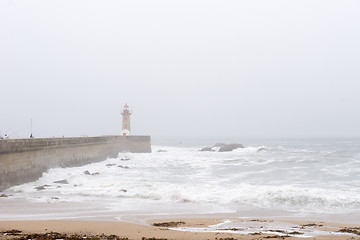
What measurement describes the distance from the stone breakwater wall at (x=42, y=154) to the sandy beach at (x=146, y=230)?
6690 millimetres

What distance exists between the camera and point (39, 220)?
8875 mm

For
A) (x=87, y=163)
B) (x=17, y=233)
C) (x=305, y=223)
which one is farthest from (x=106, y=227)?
A: (x=87, y=163)

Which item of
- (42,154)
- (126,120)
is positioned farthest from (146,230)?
(126,120)

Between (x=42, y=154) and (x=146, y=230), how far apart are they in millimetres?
12421

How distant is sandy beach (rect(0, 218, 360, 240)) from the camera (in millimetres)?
7168

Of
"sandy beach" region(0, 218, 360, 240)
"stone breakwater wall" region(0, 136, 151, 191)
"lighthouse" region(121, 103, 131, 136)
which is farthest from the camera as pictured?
"lighthouse" region(121, 103, 131, 136)

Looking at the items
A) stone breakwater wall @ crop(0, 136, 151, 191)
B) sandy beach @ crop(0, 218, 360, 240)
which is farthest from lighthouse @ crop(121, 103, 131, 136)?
sandy beach @ crop(0, 218, 360, 240)

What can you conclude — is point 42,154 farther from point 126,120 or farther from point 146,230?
point 126,120

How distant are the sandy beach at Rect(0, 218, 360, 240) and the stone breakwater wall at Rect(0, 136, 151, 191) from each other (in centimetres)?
669

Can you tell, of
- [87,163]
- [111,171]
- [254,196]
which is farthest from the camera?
[87,163]

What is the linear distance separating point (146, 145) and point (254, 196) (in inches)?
1276

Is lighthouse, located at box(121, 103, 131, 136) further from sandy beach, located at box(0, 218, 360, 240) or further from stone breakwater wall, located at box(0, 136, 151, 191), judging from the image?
sandy beach, located at box(0, 218, 360, 240)

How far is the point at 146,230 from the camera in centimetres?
788

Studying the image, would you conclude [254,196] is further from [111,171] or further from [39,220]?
[111,171]
